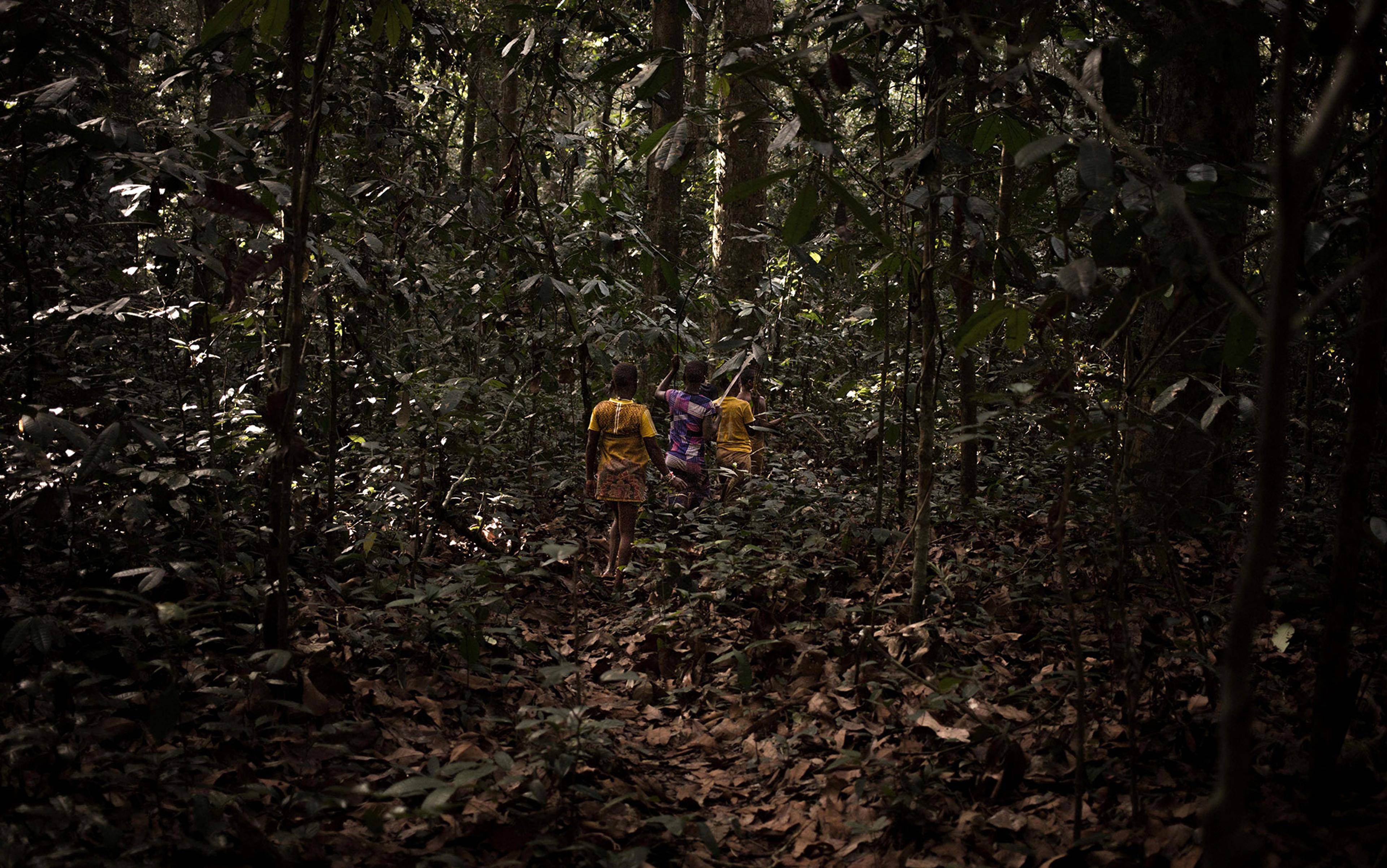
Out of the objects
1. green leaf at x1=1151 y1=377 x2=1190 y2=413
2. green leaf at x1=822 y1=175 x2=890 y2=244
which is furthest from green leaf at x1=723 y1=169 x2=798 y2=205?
green leaf at x1=1151 y1=377 x2=1190 y2=413

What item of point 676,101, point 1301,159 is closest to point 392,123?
point 676,101

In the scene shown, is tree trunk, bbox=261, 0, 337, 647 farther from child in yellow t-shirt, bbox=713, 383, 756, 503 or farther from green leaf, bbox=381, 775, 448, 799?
child in yellow t-shirt, bbox=713, 383, 756, 503

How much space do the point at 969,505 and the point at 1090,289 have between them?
4061 mm

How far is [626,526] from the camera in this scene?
6750 mm

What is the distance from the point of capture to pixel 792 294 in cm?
966

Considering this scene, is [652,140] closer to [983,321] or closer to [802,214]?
[802,214]

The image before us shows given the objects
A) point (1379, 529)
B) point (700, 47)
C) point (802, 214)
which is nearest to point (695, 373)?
point (802, 214)

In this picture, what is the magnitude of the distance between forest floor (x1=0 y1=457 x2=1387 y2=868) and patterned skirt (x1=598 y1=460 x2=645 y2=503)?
4.55ft

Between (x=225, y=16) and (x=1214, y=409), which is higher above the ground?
(x=225, y=16)

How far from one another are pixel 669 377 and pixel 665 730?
16.3 feet

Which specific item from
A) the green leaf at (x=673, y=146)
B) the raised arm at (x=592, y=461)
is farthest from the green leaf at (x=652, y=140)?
the raised arm at (x=592, y=461)

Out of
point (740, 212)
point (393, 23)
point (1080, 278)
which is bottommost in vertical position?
point (1080, 278)

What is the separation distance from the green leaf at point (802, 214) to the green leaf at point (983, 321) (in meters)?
0.59

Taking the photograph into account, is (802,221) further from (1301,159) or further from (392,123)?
(392,123)
